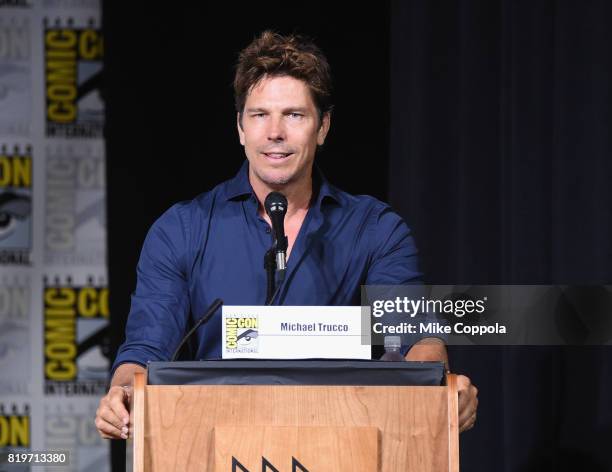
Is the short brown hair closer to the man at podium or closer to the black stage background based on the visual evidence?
the man at podium

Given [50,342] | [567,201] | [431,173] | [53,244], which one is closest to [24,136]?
[53,244]

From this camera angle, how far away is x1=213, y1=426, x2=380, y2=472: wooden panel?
166 centimetres

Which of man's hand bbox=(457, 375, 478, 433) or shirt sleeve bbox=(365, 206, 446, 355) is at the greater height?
shirt sleeve bbox=(365, 206, 446, 355)

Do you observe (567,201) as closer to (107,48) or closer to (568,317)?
(568,317)

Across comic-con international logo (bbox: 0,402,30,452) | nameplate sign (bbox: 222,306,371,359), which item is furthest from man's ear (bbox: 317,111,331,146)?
comic-con international logo (bbox: 0,402,30,452)

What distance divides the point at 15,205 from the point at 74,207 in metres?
0.22

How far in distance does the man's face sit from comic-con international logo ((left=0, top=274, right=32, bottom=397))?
169 centimetres

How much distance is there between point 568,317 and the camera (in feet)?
9.77

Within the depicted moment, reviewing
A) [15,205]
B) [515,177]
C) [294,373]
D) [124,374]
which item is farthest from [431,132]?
[294,373]

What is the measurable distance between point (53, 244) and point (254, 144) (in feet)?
5.53

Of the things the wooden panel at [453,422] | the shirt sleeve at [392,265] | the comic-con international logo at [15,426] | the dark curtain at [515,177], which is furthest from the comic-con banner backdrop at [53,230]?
the wooden panel at [453,422]

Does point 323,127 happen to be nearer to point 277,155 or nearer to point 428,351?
point 277,155

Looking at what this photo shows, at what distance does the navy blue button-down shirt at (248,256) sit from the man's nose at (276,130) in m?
0.15

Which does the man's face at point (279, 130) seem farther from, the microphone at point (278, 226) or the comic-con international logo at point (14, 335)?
the comic-con international logo at point (14, 335)
